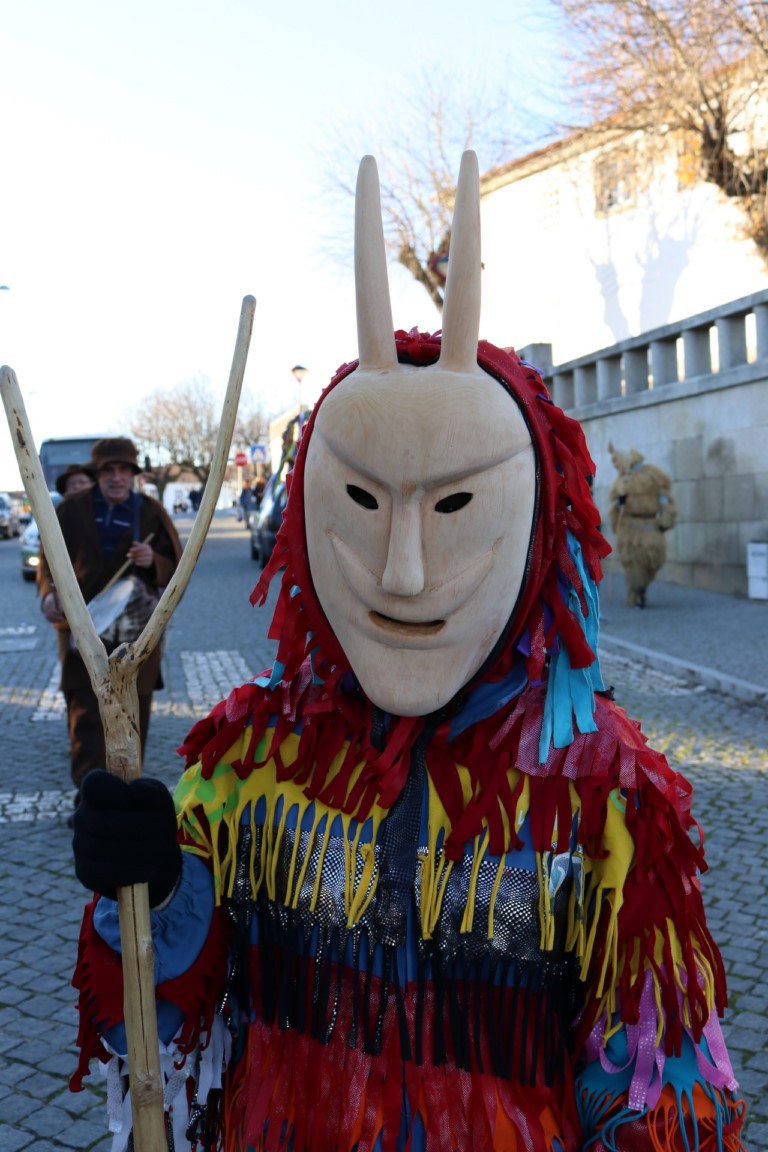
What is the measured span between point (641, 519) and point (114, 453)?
26.8 feet

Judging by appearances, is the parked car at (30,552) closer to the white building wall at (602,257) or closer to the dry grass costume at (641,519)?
the dry grass costume at (641,519)

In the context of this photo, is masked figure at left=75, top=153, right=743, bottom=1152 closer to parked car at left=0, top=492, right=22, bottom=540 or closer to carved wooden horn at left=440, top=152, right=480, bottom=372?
carved wooden horn at left=440, top=152, right=480, bottom=372

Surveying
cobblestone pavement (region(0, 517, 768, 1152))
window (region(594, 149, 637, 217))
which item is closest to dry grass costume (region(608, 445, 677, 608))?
cobblestone pavement (region(0, 517, 768, 1152))

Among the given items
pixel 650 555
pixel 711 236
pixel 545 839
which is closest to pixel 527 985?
pixel 545 839

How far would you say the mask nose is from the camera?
1471 millimetres

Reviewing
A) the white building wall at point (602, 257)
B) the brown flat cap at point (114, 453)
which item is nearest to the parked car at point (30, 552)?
the white building wall at point (602, 257)

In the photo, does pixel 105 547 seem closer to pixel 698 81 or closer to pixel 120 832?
pixel 120 832

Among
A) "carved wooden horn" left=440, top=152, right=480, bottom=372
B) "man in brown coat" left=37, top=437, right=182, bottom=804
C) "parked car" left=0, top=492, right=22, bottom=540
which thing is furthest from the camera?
"parked car" left=0, top=492, right=22, bottom=540

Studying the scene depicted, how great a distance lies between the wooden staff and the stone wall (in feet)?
37.3

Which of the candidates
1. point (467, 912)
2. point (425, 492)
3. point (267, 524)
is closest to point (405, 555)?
point (425, 492)

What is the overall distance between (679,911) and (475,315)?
86cm

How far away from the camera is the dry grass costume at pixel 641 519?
39.8 ft

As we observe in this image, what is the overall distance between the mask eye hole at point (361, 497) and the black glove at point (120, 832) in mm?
469

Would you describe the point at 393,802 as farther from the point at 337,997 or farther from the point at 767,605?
the point at 767,605
